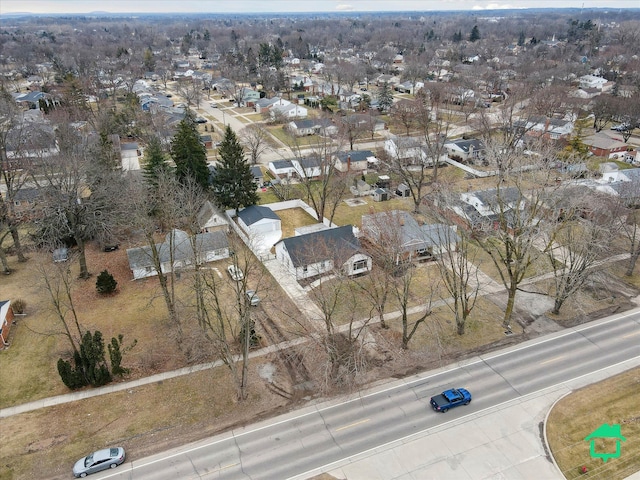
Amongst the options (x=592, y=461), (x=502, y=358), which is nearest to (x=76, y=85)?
(x=502, y=358)

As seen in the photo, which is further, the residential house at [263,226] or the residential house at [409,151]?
the residential house at [409,151]

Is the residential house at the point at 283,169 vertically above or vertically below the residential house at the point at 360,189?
above

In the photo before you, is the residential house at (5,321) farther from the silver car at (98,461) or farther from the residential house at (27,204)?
the silver car at (98,461)

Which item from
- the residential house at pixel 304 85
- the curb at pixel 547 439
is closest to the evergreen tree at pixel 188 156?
the curb at pixel 547 439

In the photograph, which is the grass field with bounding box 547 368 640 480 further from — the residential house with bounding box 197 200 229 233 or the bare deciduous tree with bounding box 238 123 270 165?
the bare deciduous tree with bounding box 238 123 270 165

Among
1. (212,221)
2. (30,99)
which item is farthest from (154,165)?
(30,99)

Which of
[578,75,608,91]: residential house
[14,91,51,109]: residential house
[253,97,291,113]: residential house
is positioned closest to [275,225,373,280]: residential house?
[253,97,291,113]: residential house

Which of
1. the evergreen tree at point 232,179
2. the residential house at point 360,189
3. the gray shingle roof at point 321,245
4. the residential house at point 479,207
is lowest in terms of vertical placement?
the residential house at point 360,189

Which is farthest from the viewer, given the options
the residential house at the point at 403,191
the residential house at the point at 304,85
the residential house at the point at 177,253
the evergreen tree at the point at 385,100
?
the residential house at the point at 304,85
